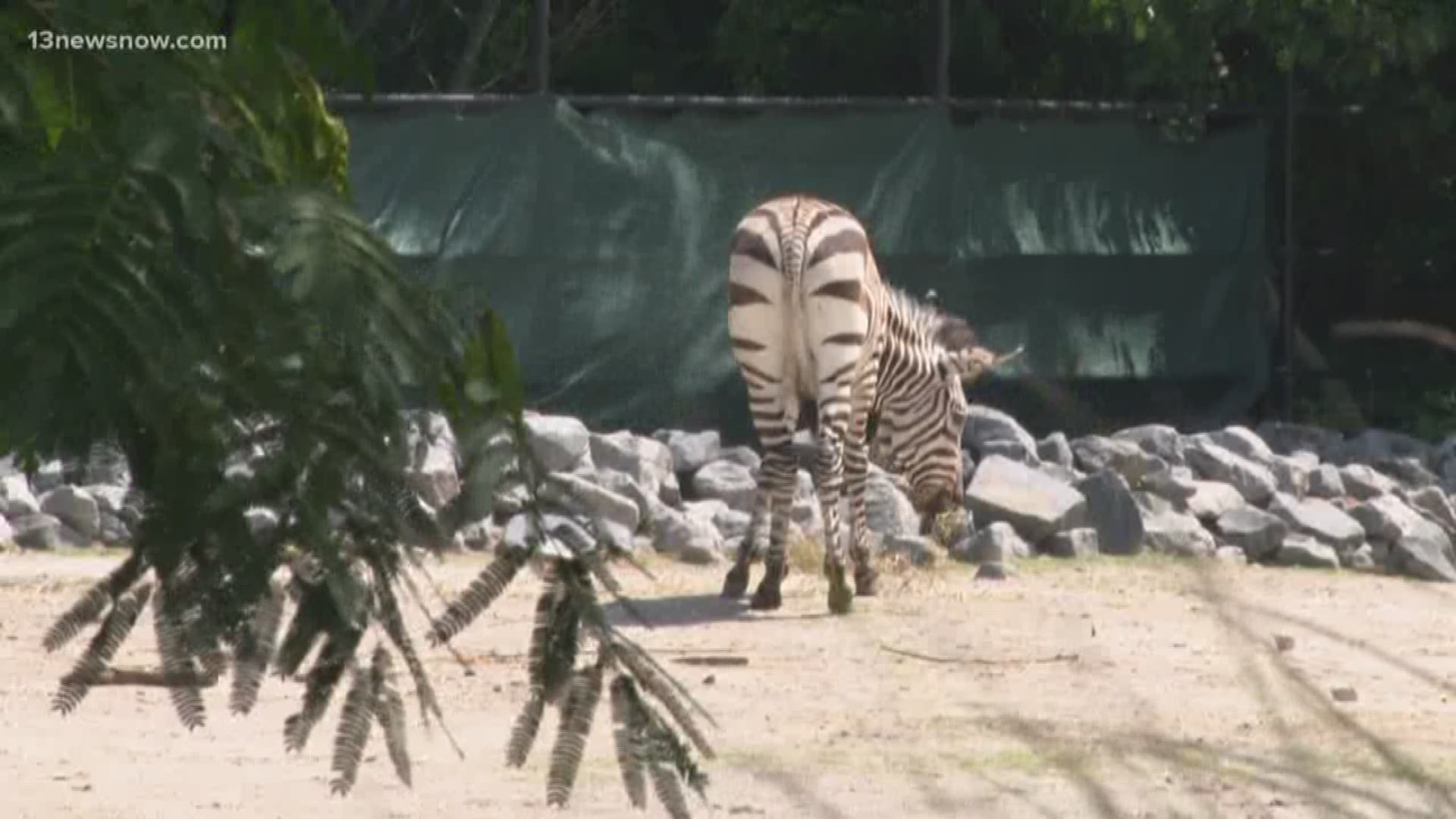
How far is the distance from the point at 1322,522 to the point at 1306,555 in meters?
0.35

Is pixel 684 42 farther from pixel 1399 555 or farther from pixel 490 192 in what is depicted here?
pixel 1399 555

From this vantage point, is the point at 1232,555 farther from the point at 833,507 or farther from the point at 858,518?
the point at 833,507

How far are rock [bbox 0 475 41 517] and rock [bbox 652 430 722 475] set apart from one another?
3.00m

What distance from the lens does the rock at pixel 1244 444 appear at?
15250mm

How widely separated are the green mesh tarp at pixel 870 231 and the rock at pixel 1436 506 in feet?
6.06

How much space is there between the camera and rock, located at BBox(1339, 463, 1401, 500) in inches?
590

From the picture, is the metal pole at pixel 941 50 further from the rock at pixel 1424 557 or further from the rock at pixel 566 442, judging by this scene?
the rock at pixel 1424 557

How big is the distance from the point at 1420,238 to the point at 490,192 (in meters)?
5.41

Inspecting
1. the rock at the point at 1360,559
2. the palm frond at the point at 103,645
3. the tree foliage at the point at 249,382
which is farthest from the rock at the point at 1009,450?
the palm frond at the point at 103,645

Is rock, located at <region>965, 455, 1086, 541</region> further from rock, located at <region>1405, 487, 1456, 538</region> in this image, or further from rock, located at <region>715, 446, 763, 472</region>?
rock, located at <region>1405, 487, 1456, 538</region>

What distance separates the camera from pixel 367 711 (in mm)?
3920

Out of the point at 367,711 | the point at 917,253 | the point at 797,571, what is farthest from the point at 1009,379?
the point at 367,711

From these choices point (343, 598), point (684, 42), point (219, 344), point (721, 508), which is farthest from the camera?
point (684, 42)

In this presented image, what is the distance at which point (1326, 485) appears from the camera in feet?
49.1
